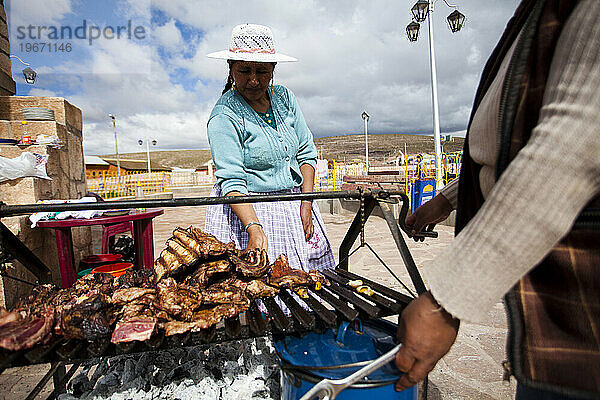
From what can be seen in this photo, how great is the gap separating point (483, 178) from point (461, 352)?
2504 millimetres

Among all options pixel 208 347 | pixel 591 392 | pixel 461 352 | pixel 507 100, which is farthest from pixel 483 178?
pixel 461 352

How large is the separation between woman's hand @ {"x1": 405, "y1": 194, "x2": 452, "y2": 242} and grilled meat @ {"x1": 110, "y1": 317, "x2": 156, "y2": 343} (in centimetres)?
131

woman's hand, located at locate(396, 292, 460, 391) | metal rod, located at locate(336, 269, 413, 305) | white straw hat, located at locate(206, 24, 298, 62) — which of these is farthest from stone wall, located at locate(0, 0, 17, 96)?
woman's hand, located at locate(396, 292, 460, 391)

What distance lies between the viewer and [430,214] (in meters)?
1.75

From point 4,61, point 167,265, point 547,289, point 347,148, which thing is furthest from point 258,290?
point 347,148

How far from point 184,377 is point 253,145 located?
146cm

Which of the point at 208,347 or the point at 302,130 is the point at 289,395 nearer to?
the point at 208,347

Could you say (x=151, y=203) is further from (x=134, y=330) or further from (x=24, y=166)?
(x=24, y=166)

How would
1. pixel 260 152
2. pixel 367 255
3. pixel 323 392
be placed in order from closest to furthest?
1. pixel 323 392
2. pixel 260 152
3. pixel 367 255

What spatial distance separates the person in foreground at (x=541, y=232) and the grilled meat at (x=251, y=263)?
107 centimetres

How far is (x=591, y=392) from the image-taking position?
0.72m

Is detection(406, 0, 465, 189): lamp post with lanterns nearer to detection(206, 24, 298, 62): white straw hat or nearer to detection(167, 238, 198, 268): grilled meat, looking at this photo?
detection(206, 24, 298, 62): white straw hat

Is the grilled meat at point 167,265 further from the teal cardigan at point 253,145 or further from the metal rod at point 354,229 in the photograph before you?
the metal rod at point 354,229

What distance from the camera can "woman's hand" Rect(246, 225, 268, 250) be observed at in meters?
2.11
